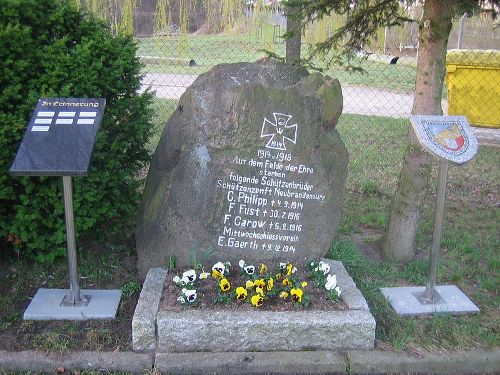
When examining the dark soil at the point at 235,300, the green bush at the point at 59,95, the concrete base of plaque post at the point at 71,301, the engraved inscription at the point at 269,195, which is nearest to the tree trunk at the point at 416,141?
the engraved inscription at the point at 269,195

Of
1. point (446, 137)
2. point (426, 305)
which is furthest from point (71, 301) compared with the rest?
point (446, 137)

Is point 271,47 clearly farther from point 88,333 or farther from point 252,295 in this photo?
point 88,333

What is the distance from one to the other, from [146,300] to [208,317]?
1.42 feet

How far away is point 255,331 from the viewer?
10.8ft

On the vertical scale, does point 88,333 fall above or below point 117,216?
below

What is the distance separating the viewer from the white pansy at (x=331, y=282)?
3621mm

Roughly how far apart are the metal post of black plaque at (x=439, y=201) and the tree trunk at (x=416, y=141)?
0.58 metres

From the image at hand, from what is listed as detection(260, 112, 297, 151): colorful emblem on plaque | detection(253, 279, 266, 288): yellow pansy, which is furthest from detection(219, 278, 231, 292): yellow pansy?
detection(260, 112, 297, 151): colorful emblem on plaque

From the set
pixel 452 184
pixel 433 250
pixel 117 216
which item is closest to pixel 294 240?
pixel 433 250

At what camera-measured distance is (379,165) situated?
720 cm

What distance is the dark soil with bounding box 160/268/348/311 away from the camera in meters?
3.45

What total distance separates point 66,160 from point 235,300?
130 centimetres

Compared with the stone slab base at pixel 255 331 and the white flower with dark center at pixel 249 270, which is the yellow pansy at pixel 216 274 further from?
the stone slab base at pixel 255 331

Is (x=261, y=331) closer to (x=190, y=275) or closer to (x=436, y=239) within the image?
(x=190, y=275)
